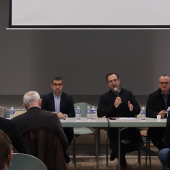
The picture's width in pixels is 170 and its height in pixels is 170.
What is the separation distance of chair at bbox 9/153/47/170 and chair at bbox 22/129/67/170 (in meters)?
0.90

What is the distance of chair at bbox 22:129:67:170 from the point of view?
260 cm

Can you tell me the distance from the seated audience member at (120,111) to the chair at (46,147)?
60.9 inches

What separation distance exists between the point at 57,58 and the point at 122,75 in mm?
Answer: 1233

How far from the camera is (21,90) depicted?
530 cm

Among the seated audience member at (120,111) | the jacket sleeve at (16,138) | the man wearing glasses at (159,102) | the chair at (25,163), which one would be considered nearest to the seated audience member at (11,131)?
the jacket sleeve at (16,138)

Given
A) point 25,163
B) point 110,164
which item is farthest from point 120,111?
point 25,163

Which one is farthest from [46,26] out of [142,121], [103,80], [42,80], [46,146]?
[46,146]

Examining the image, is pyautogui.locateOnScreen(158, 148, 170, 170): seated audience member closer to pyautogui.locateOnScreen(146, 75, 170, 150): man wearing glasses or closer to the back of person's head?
pyautogui.locateOnScreen(146, 75, 170, 150): man wearing glasses

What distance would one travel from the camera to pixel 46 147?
104 inches

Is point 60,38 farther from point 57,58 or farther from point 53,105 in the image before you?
point 53,105

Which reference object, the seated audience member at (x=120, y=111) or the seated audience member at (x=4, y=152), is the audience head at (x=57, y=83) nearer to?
the seated audience member at (x=120, y=111)
